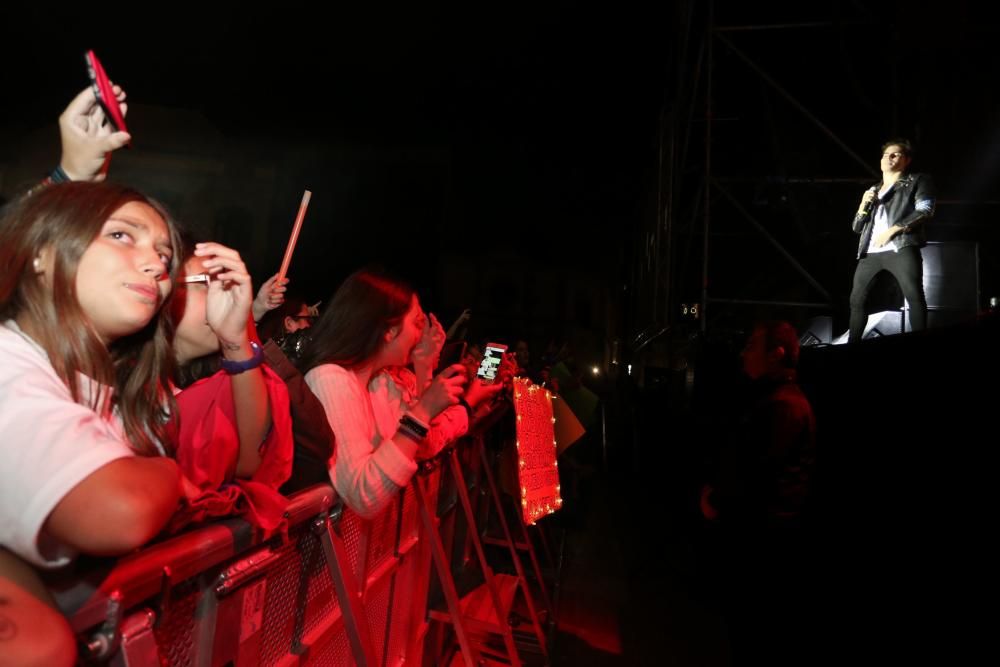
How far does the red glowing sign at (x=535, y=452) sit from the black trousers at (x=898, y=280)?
8.92 ft

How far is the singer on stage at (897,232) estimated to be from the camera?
419cm

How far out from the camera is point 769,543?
332 centimetres

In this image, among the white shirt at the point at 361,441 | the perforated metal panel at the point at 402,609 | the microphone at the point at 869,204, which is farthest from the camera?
the microphone at the point at 869,204

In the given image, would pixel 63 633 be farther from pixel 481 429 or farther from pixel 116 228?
pixel 481 429

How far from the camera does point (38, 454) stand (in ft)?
2.34

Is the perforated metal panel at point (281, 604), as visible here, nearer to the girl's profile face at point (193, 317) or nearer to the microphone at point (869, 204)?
the girl's profile face at point (193, 317)

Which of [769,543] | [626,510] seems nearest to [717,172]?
[626,510]

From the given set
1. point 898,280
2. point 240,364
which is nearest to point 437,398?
point 240,364

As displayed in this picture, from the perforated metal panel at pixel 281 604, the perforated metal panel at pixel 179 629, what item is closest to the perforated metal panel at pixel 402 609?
the perforated metal panel at pixel 281 604

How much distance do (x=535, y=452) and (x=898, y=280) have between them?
3.37 meters

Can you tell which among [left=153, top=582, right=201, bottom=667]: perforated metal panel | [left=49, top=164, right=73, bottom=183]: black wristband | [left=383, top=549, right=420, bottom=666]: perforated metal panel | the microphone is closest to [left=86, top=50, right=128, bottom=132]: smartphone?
[left=49, top=164, right=73, bottom=183]: black wristband

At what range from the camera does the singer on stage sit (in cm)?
419

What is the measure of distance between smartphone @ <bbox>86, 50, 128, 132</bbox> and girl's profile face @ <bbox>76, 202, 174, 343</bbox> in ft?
0.61

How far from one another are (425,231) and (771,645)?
1221 centimetres
